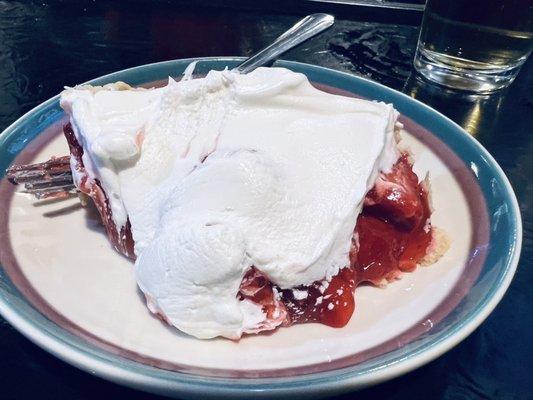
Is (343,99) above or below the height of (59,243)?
above

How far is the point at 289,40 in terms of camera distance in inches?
59.4

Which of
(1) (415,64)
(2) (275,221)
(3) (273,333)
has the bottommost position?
(1) (415,64)

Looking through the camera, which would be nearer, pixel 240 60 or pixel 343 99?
pixel 343 99

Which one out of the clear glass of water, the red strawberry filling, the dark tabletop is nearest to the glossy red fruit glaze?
the red strawberry filling

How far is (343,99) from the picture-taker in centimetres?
96

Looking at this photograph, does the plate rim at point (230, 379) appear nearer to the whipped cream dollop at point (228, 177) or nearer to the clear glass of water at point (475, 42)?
the whipped cream dollop at point (228, 177)

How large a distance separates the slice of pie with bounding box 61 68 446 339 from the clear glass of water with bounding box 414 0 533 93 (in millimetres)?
737

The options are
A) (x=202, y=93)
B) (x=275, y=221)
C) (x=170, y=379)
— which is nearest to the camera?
(x=170, y=379)

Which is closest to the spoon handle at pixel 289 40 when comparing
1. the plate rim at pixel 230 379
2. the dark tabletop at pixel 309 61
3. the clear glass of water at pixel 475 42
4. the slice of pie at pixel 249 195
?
the dark tabletop at pixel 309 61

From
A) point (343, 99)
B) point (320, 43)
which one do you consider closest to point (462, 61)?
point (320, 43)

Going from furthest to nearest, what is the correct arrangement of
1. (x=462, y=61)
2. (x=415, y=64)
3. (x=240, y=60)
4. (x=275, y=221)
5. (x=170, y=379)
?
(x=415, y=64) < (x=462, y=61) < (x=240, y=60) < (x=275, y=221) < (x=170, y=379)

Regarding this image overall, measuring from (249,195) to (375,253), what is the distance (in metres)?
0.23

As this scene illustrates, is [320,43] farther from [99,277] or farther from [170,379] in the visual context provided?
[170,379]

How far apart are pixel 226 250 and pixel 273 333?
0.15 m
